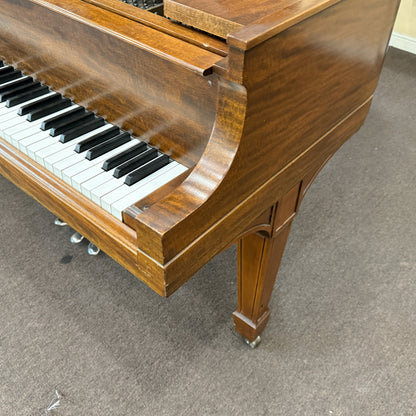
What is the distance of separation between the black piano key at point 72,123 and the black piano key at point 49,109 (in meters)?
0.07

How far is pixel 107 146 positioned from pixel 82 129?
11 centimetres

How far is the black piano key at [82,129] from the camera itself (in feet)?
3.79

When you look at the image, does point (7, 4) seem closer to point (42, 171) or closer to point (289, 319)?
point (42, 171)

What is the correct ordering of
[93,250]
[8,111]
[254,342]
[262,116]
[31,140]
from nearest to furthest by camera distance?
[262,116], [31,140], [8,111], [254,342], [93,250]

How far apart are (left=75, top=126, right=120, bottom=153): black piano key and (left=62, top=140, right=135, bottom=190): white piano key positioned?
46mm

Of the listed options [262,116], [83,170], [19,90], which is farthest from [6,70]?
[262,116]

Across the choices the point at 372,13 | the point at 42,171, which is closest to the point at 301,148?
the point at 372,13

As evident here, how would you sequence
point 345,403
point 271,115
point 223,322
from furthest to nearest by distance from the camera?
point 223,322, point 345,403, point 271,115

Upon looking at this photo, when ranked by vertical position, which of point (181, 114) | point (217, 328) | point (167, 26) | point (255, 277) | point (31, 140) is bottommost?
point (217, 328)

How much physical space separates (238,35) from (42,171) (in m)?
0.66

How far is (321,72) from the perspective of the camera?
97cm

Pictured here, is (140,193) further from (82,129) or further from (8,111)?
(8,111)

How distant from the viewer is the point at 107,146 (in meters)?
1.12

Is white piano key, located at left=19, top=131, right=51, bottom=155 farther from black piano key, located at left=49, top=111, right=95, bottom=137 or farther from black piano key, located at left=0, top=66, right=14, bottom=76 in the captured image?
black piano key, located at left=0, top=66, right=14, bottom=76
